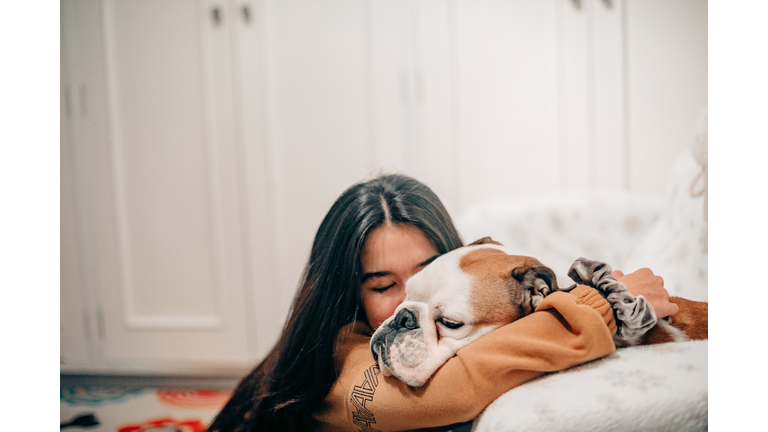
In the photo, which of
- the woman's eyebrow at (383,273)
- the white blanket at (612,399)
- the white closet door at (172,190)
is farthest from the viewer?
the white closet door at (172,190)

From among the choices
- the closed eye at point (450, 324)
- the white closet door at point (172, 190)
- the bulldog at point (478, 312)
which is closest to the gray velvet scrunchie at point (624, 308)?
the bulldog at point (478, 312)

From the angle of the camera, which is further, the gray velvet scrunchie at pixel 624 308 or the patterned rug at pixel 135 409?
the patterned rug at pixel 135 409

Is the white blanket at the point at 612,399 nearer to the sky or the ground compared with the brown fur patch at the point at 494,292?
nearer to the ground

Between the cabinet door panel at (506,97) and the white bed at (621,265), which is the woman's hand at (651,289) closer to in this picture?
the white bed at (621,265)

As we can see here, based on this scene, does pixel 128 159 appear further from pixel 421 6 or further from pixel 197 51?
pixel 421 6

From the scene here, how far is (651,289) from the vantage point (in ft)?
1.43

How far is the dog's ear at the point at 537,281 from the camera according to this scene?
409 mm

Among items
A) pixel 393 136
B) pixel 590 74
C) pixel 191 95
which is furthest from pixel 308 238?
pixel 590 74

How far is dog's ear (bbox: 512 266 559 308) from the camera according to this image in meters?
0.41

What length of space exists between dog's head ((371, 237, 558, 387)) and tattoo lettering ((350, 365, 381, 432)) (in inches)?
0.8

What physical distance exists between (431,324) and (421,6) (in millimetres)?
506

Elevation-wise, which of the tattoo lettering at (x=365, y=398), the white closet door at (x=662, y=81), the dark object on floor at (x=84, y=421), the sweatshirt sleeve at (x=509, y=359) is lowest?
the dark object on floor at (x=84, y=421)

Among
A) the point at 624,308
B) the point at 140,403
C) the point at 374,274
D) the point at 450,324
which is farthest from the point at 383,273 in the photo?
the point at 140,403

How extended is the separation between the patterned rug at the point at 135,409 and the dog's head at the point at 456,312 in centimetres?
48
